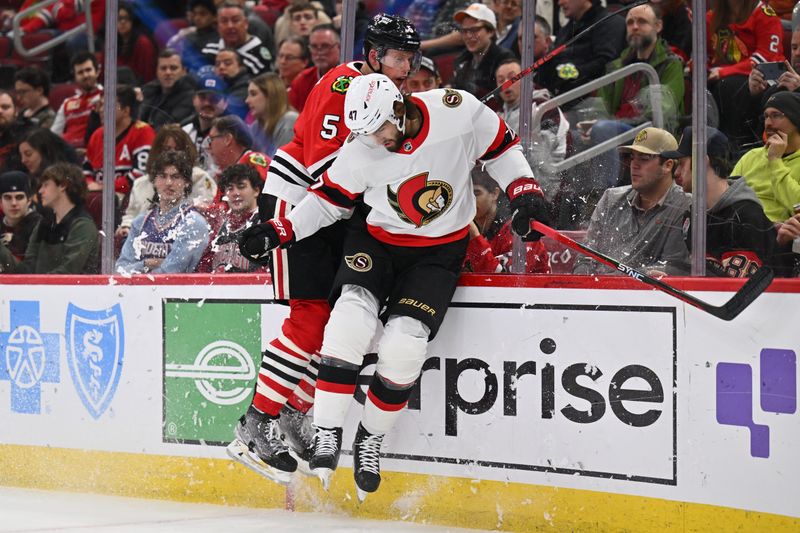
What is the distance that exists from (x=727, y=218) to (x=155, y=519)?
6.67ft

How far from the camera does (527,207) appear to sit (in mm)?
3543

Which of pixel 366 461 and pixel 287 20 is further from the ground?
pixel 287 20

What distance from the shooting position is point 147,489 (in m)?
4.31

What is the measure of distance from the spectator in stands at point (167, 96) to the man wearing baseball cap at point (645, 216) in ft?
5.76

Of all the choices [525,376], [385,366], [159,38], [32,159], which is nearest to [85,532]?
[385,366]

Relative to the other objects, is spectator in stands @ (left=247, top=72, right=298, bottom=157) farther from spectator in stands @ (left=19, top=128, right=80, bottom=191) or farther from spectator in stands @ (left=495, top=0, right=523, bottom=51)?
spectator in stands @ (left=495, top=0, right=523, bottom=51)

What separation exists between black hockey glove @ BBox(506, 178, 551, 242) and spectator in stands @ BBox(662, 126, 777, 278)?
41 cm

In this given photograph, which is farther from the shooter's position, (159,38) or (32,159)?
(159,38)

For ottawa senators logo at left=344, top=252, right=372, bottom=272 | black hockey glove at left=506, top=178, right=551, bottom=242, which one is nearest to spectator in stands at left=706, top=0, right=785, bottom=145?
black hockey glove at left=506, top=178, right=551, bottom=242

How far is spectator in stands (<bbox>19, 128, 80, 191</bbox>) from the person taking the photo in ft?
15.3

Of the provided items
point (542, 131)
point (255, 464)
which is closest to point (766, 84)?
point (542, 131)

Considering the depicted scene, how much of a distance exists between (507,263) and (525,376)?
38cm

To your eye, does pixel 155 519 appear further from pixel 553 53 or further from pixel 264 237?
pixel 553 53

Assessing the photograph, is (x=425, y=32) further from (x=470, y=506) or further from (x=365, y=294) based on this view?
(x=470, y=506)
